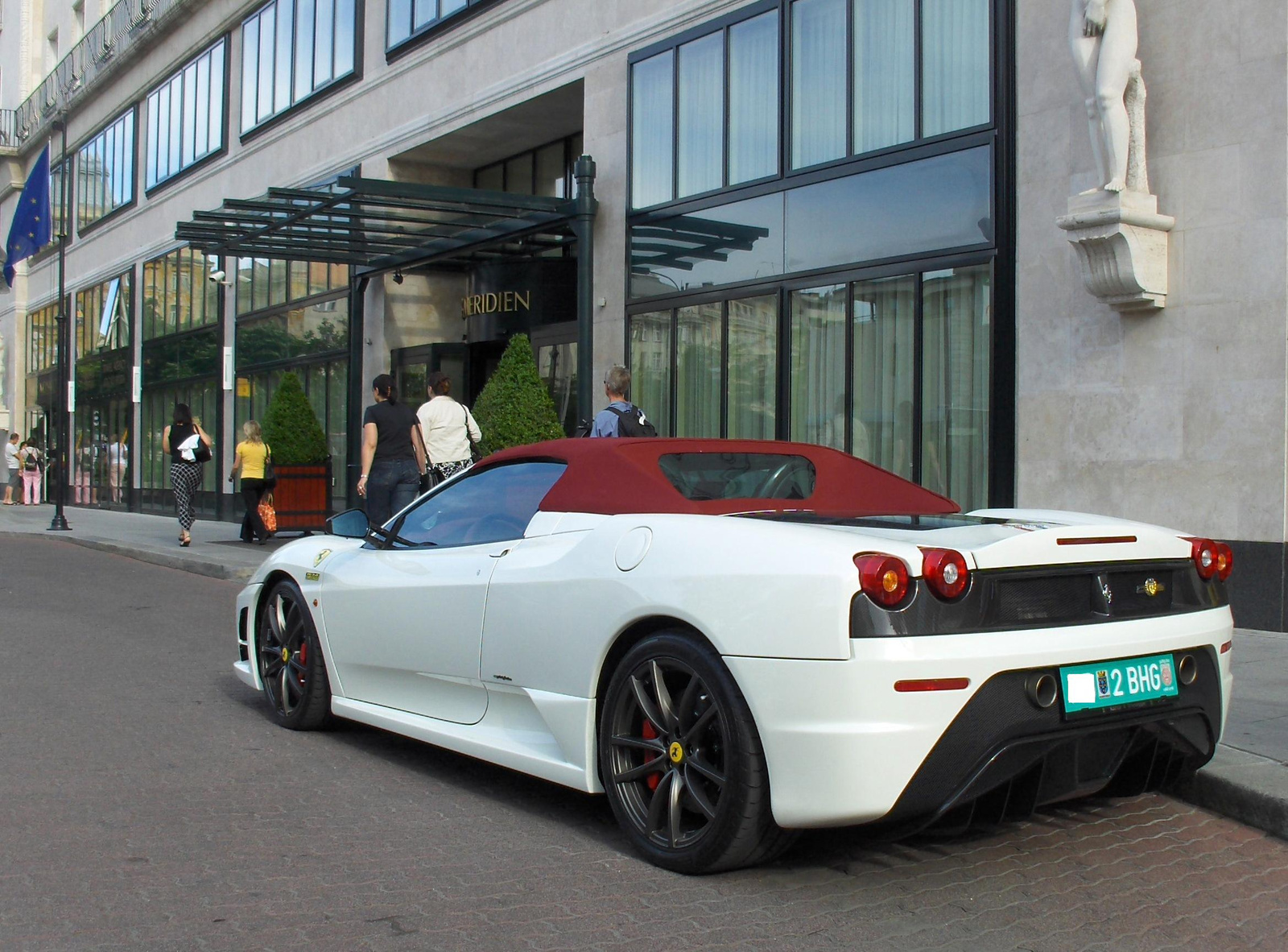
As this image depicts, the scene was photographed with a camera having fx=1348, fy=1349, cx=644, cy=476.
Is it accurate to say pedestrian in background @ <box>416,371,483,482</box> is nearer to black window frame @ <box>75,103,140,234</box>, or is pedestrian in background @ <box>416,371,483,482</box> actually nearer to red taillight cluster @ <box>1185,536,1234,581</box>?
red taillight cluster @ <box>1185,536,1234,581</box>

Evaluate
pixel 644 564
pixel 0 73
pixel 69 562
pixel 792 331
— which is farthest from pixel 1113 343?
pixel 0 73

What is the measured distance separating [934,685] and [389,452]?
941cm

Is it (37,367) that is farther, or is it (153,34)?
(37,367)

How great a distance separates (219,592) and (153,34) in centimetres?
2148

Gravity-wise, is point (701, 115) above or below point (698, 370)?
above

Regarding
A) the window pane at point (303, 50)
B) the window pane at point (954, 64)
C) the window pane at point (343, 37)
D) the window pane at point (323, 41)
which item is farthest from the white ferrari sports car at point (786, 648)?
the window pane at point (303, 50)

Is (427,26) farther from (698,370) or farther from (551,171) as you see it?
(698,370)

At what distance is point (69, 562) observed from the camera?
16422 millimetres

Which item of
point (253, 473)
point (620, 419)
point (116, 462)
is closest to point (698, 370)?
point (620, 419)

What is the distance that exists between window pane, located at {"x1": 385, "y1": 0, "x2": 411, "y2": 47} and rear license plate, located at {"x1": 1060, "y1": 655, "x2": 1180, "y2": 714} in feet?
57.7

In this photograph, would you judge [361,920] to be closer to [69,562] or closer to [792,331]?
[792,331]

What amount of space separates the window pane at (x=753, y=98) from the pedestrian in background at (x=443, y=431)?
3817mm

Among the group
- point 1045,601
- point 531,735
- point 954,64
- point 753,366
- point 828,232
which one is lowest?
point 531,735

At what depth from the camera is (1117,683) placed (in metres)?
3.99
